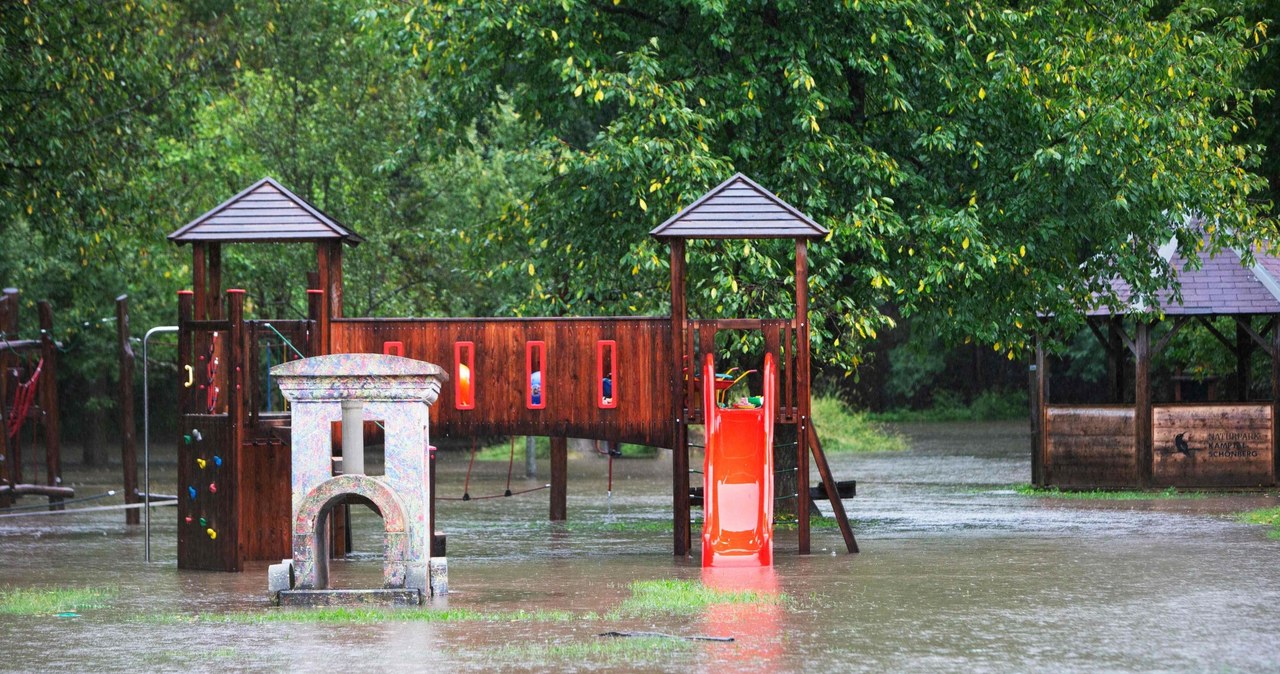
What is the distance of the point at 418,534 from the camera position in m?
12.7

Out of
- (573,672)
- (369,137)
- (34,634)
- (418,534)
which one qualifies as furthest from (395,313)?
(573,672)

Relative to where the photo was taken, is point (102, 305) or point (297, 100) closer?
point (297, 100)

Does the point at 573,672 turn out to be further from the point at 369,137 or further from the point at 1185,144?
the point at 369,137

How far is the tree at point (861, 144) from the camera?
1875 cm

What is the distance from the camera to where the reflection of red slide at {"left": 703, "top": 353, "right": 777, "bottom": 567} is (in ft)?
51.2

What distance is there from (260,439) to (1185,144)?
11733mm

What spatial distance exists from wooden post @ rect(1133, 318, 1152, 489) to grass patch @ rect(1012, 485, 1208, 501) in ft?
1.25

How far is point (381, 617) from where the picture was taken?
11.4 metres

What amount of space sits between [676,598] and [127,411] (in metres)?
12.7

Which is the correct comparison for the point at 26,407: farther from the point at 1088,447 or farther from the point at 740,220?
the point at 1088,447

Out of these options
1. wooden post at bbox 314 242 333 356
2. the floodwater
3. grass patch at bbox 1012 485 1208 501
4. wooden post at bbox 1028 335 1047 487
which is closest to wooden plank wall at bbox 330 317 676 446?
wooden post at bbox 314 242 333 356

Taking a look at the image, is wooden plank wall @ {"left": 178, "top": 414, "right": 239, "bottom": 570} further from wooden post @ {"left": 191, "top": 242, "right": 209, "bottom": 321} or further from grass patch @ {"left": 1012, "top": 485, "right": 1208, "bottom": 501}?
grass patch @ {"left": 1012, "top": 485, "right": 1208, "bottom": 501}

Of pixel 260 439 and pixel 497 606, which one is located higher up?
pixel 260 439

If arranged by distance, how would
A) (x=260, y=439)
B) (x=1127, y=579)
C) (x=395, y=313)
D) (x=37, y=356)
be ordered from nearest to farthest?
(x=1127, y=579), (x=260, y=439), (x=395, y=313), (x=37, y=356)
